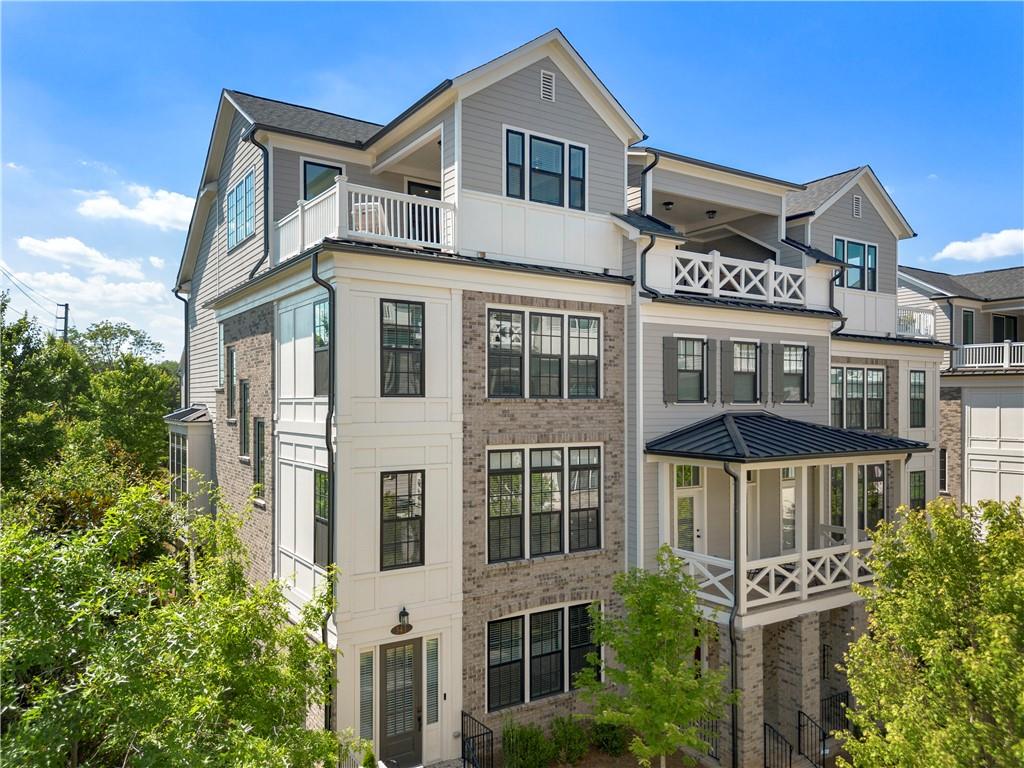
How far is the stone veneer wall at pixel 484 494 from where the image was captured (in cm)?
1318

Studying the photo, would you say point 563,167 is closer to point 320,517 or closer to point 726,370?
point 726,370

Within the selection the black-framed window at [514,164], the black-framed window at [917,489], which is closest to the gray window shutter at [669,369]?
the black-framed window at [514,164]

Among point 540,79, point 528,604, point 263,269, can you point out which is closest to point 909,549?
point 528,604

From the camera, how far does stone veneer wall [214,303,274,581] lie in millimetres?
15570

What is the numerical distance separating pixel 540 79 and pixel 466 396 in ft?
23.6

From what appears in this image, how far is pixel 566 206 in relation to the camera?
48.6ft

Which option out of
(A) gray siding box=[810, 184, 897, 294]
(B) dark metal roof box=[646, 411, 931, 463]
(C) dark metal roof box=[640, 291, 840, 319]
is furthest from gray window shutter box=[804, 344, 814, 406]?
(A) gray siding box=[810, 184, 897, 294]

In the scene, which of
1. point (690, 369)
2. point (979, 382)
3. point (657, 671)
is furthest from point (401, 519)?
point (979, 382)

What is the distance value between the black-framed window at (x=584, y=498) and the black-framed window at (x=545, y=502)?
32 centimetres

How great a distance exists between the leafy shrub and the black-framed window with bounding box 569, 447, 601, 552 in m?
3.64

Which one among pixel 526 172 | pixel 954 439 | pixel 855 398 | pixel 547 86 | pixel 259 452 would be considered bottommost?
pixel 954 439

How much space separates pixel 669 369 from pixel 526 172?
557cm

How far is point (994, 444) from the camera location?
27.8 m

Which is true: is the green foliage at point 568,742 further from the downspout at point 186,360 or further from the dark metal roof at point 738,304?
the downspout at point 186,360
